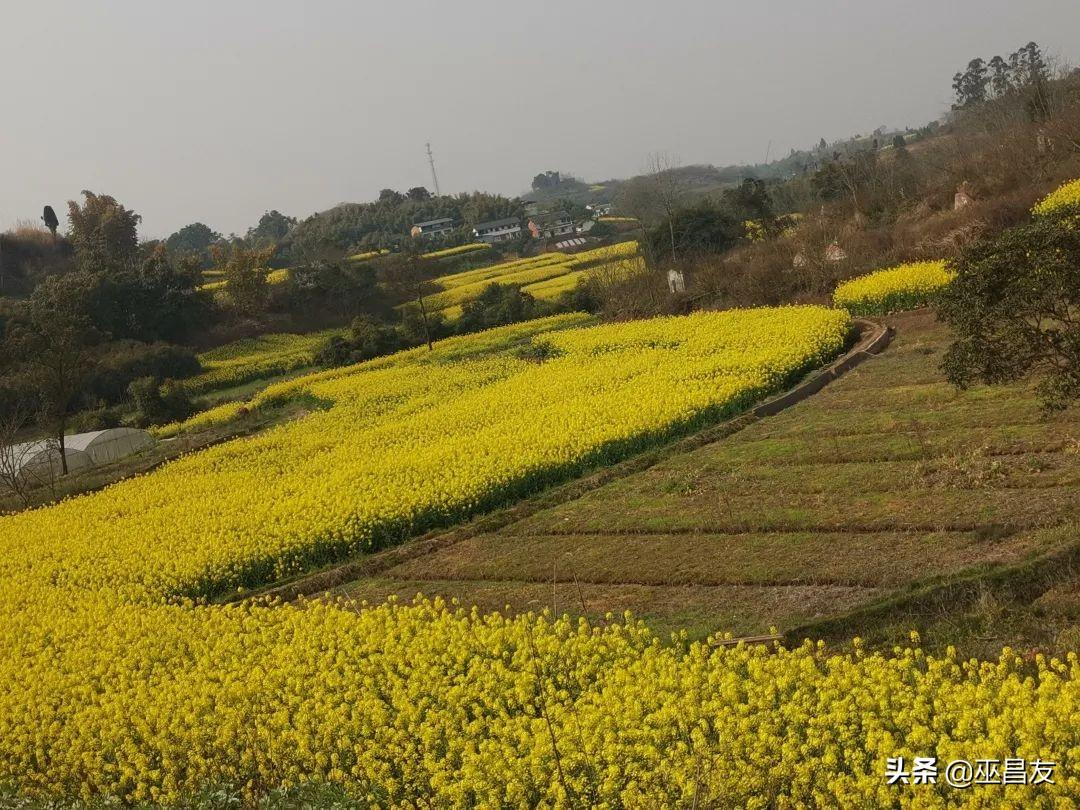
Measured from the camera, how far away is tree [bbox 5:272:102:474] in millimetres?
32812

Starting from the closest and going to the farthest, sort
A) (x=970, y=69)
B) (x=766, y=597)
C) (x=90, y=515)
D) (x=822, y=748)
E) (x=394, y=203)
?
(x=822, y=748) → (x=766, y=597) → (x=90, y=515) → (x=970, y=69) → (x=394, y=203)

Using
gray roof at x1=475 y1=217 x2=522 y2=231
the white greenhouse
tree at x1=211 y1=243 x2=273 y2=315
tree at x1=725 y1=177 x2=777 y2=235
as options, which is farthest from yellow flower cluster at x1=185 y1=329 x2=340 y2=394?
gray roof at x1=475 y1=217 x2=522 y2=231

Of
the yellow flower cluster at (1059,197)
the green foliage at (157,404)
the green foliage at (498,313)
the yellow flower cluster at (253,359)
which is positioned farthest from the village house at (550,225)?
the yellow flower cluster at (1059,197)

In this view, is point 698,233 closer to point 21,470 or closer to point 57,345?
point 57,345

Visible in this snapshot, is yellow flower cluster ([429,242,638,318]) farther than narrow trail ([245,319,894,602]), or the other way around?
yellow flower cluster ([429,242,638,318])

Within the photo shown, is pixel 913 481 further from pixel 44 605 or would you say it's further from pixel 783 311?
pixel 783 311

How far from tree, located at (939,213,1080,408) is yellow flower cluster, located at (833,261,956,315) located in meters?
17.7

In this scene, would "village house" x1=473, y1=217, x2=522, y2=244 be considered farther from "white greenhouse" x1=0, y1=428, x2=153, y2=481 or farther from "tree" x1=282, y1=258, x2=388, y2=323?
"white greenhouse" x1=0, y1=428, x2=153, y2=481

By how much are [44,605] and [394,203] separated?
10774 cm

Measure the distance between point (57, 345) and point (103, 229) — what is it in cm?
4259

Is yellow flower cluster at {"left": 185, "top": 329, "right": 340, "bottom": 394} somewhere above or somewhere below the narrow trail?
above

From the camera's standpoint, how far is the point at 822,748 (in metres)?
6.22

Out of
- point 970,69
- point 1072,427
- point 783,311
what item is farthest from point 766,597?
point 970,69

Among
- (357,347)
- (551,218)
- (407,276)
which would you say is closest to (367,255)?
(407,276)
